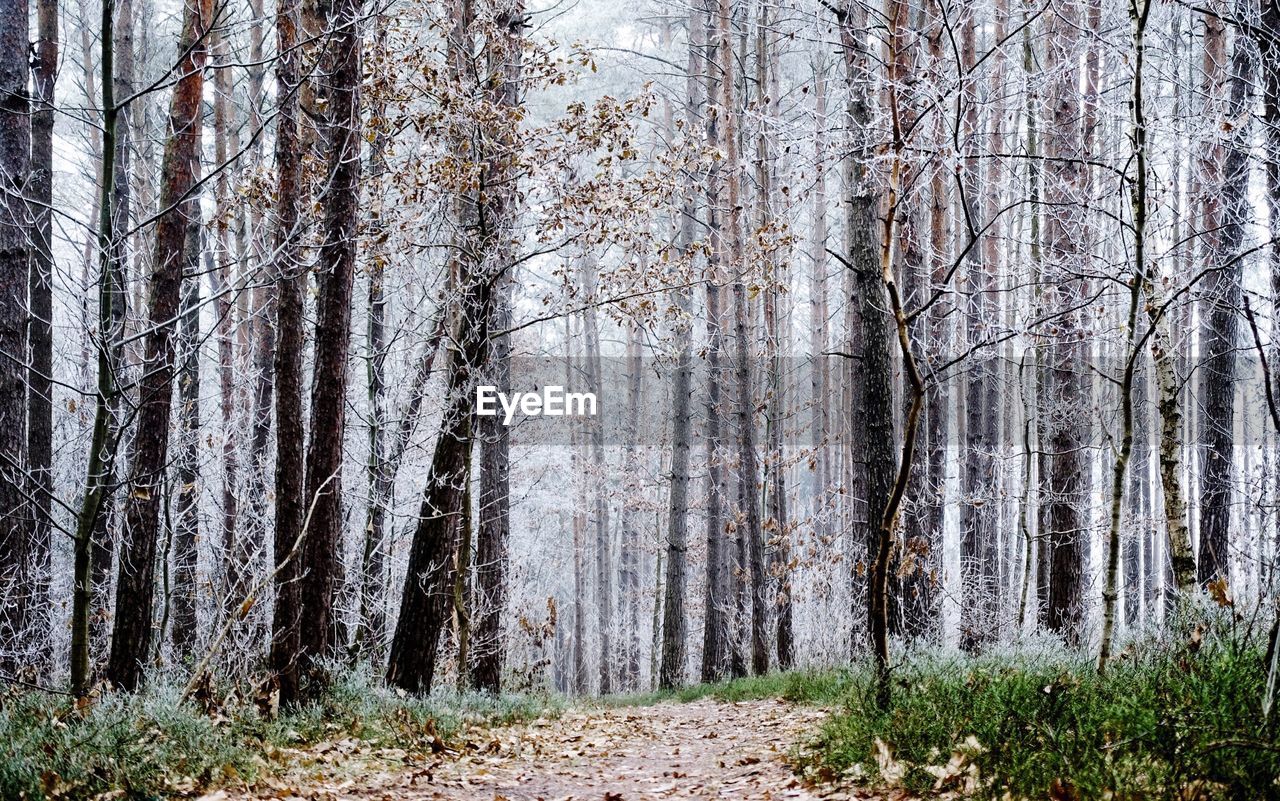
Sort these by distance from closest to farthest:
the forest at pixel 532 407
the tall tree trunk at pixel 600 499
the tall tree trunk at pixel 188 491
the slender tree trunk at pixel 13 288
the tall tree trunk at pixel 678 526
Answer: the forest at pixel 532 407 < the slender tree trunk at pixel 13 288 < the tall tree trunk at pixel 188 491 < the tall tree trunk at pixel 678 526 < the tall tree trunk at pixel 600 499

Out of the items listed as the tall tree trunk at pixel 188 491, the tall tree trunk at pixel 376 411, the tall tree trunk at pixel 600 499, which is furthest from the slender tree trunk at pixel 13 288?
the tall tree trunk at pixel 600 499

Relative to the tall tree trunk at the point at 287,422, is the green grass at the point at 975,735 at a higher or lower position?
lower

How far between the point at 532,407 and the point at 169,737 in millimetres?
10737

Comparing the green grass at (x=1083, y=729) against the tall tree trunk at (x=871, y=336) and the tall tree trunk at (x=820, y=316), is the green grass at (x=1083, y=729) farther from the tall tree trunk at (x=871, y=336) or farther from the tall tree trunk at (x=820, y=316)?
the tall tree trunk at (x=820, y=316)

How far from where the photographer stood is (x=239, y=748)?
15.7 ft

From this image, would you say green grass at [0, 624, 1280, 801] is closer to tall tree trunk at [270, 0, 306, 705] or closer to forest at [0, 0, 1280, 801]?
forest at [0, 0, 1280, 801]

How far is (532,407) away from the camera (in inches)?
594

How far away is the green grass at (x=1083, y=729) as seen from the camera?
3150 mm

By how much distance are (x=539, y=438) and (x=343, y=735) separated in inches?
710

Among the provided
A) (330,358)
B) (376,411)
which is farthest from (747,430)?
(330,358)

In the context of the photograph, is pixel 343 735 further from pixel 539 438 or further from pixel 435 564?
pixel 539 438

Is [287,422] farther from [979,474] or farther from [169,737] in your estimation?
[979,474]

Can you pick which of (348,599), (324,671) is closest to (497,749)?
(324,671)

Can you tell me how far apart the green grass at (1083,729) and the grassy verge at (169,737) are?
2.93 metres
